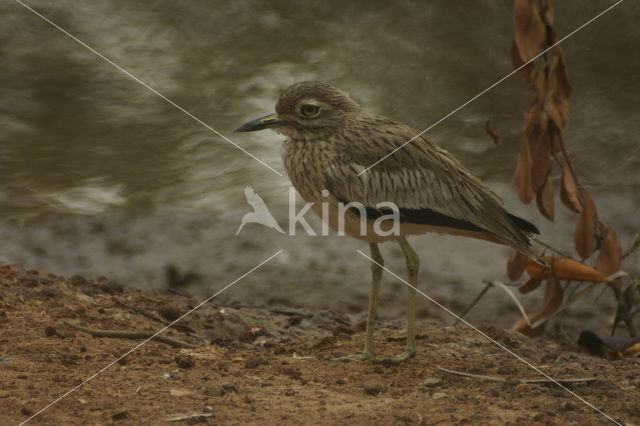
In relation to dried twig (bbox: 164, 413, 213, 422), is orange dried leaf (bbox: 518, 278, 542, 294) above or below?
above

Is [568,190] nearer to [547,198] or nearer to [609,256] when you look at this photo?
[547,198]

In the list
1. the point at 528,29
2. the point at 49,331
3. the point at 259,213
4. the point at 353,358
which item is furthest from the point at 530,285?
the point at 49,331

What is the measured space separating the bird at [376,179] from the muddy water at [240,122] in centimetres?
153

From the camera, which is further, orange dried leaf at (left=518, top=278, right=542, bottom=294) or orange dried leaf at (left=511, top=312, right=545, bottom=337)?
orange dried leaf at (left=511, top=312, right=545, bottom=337)

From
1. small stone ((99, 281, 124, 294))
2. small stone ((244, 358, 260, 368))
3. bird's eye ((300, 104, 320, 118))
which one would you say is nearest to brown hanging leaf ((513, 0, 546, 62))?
bird's eye ((300, 104, 320, 118))

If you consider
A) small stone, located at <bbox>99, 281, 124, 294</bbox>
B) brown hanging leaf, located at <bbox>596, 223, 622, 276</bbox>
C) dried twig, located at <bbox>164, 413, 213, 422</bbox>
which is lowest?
dried twig, located at <bbox>164, 413, 213, 422</bbox>

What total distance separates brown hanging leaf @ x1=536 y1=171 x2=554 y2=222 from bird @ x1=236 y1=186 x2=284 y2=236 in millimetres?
2514

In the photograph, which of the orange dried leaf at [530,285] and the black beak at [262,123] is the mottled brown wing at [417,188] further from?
the orange dried leaf at [530,285]

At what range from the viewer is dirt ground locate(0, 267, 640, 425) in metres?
2.61

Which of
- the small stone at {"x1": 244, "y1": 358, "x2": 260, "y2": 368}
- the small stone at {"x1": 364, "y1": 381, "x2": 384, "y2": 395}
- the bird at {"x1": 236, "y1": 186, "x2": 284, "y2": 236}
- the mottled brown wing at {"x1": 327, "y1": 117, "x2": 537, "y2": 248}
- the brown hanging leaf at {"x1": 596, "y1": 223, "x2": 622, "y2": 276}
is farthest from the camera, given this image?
the bird at {"x1": 236, "y1": 186, "x2": 284, "y2": 236}

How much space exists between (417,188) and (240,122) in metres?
2.13

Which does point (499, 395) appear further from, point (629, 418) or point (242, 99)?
point (242, 99)

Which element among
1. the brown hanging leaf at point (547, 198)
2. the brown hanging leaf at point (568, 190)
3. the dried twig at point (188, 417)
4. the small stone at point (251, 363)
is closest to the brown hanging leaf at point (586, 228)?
the brown hanging leaf at point (568, 190)

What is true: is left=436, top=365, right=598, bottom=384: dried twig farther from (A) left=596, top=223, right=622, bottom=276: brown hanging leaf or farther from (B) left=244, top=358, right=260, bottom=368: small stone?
(A) left=596, top=223, right=622, bottom=276: brown hanging leaf
